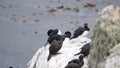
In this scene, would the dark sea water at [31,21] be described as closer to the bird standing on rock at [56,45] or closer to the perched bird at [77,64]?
the bird standing on rock at [56,45]

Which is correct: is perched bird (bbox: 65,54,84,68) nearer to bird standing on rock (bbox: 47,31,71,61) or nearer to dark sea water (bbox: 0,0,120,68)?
bird standing on rock (bbox: 47,31,71,61)

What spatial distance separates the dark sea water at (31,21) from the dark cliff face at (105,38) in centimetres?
906

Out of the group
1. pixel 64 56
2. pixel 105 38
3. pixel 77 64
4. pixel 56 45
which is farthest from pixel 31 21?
pixel 105 38

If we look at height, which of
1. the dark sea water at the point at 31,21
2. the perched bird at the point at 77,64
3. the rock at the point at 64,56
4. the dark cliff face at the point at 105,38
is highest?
the dark cliff face at the point at 105,38

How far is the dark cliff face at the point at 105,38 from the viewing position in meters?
4.73

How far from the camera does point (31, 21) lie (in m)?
21.4

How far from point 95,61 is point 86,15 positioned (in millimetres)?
16993

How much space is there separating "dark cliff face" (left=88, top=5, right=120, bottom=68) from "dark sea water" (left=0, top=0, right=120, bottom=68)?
357 inches

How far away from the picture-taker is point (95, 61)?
5.10 meters

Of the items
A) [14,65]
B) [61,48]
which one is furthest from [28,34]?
[61,48]

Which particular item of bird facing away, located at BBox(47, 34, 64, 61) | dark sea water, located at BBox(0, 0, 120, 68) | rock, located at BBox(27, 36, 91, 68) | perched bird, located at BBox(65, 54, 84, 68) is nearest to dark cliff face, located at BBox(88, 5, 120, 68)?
perched bird, located at BBox(65, 54, 84, 68)

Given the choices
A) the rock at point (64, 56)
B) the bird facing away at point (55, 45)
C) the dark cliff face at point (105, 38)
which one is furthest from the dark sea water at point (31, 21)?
the dark cliff face at point (105, 38)

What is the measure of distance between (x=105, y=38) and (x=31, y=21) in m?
16.6

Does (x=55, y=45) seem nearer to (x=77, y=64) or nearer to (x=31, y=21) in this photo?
(x=77, y=64)
